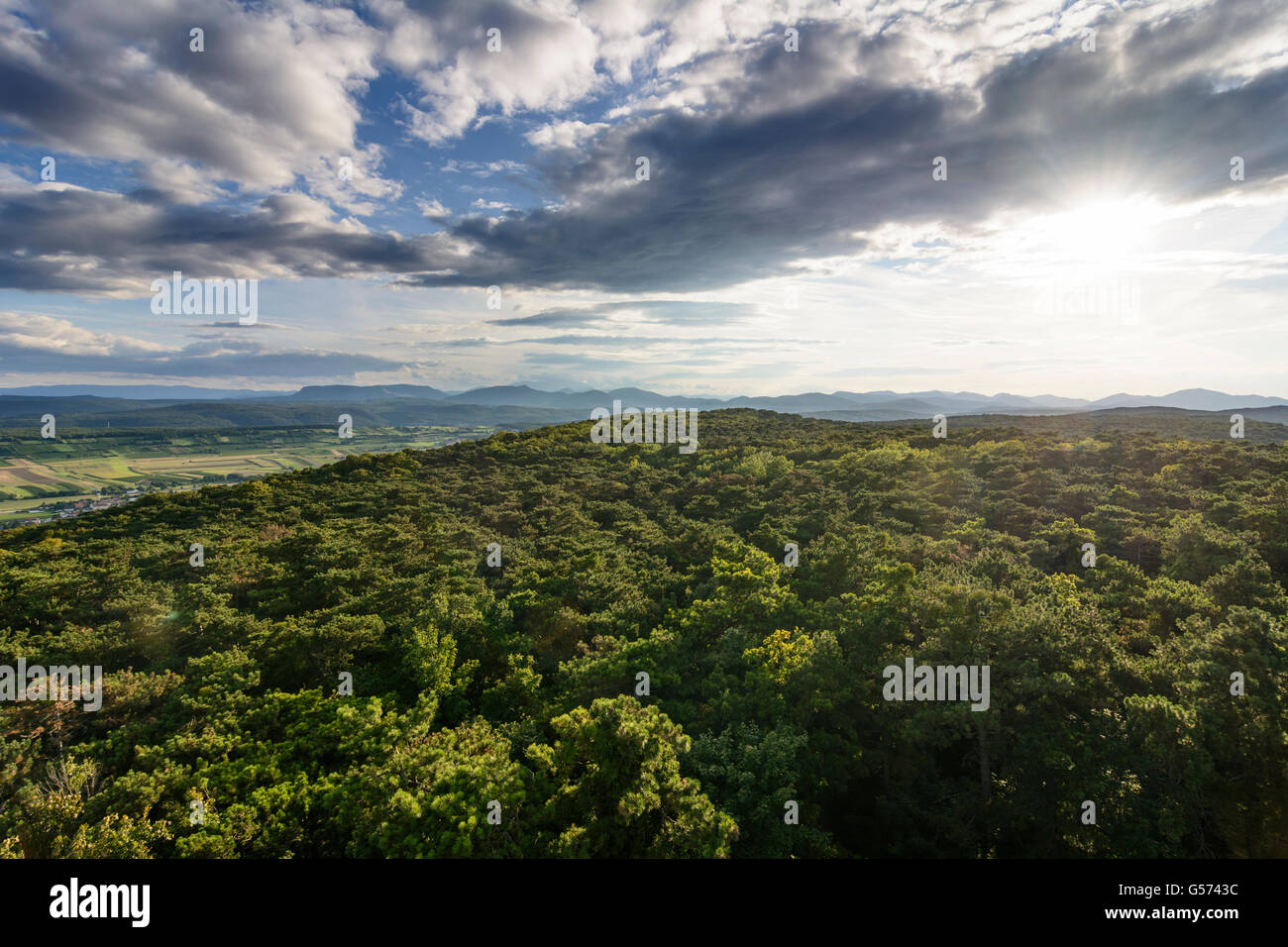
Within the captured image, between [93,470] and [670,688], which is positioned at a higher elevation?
[93,470]

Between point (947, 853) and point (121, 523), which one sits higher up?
point (121, 523)

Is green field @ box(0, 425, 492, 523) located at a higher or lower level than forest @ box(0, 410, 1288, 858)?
higher

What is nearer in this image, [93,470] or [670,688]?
[670,688]

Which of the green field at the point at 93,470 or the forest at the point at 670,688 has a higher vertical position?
the green field at the point at 93,470
